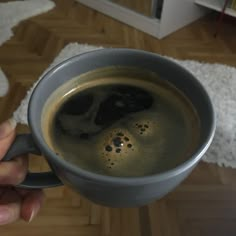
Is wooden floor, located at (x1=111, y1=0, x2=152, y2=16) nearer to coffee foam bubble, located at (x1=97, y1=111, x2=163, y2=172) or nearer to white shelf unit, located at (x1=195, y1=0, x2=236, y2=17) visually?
white shelf unit, located at (x1=195, y1=0, x2=236, y2=17)

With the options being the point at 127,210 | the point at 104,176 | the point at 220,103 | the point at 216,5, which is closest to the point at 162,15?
the point at 216,5

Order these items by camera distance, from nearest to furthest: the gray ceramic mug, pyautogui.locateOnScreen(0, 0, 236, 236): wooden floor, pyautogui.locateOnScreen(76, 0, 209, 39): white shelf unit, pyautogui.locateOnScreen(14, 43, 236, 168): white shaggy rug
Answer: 1. the gray ceramic mug
2. pyautogui.locateOnScreen(0, 0, 236, 236): wooden floor
3. pyautogui.locateOnScreen(14, 43, 236, 168): white shaggy rug
4. pyautogui.locateOnScreen(76, 0, 209, 39): white shelf unit

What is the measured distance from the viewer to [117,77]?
44 cm

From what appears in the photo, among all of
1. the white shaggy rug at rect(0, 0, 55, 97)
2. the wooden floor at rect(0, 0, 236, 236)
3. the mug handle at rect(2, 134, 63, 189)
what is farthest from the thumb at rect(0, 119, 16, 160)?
the white shaggy rug at rect(0, 0, 55, 97)

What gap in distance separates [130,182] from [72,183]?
0.06m

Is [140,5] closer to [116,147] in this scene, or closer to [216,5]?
[216,5]

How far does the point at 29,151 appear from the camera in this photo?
36 centimetres

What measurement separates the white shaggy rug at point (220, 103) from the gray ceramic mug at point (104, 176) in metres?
0.75

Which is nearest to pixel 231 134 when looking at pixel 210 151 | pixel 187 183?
pixel 210 151

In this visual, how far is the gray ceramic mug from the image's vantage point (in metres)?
0.32

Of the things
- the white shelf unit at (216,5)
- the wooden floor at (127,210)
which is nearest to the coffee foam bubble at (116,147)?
the wooden floor at (127,210)

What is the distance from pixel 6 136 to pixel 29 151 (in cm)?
4

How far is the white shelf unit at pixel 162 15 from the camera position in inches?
62.7

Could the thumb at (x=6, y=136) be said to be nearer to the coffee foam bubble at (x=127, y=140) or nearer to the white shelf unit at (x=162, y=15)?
the coffee foam bubble at (x=127, y=140)
